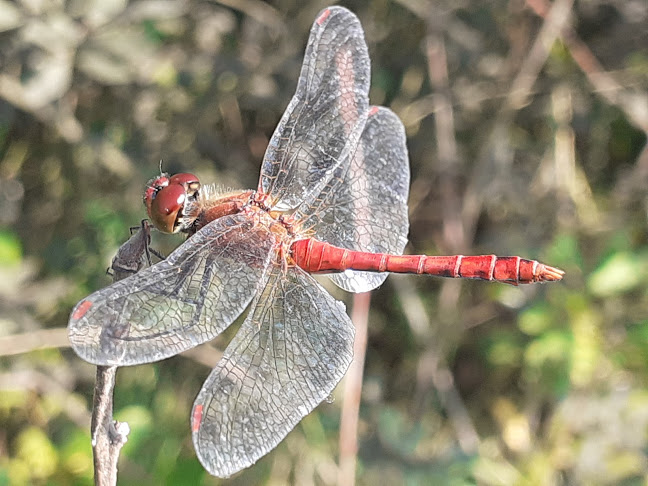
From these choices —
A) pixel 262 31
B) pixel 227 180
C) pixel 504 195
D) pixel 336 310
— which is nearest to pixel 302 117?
pixel 336 310

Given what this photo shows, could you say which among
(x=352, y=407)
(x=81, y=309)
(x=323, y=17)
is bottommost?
(x=352, y=407)

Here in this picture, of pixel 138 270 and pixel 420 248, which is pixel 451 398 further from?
pixel 138 270

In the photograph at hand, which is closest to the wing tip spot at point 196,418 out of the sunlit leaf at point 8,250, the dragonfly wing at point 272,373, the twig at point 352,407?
the dragonfly wing at point 272,373

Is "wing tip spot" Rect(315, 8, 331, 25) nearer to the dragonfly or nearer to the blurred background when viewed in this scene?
the dragonfly

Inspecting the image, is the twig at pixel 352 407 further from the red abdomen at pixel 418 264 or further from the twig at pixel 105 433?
the twig at pixel 105 433

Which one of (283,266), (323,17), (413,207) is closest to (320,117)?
(323,17)

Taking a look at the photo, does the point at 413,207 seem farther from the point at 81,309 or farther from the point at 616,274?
the point at 81,309

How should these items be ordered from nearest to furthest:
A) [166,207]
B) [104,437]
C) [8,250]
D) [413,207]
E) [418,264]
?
1. [104,437]
2. [166,207]
3. [418,264]
4. [8,250]
5. [413,207]

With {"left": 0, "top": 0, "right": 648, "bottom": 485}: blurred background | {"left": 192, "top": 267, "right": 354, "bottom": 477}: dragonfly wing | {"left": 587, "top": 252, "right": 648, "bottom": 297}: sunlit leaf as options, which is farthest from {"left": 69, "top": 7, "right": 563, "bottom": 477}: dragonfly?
{"left": 587, "top": 252, "right": 648, "bottom": 297}: sunlit leaf
